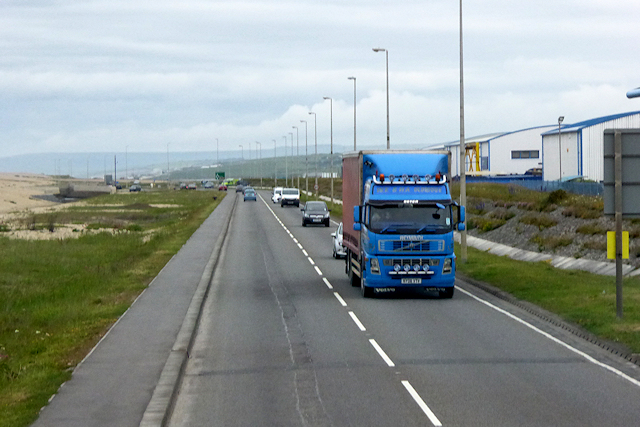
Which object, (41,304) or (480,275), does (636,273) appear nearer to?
(480,275)

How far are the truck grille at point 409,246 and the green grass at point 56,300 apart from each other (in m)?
6.60

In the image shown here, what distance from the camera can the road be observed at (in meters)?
10.3

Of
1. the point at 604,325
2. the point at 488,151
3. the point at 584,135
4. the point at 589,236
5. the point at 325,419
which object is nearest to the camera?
the point at 325,419

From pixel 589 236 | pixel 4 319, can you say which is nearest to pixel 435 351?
pixel 4 319

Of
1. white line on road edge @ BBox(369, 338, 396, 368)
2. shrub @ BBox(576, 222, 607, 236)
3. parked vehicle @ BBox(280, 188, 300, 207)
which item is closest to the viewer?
white line on road edge @ BBox(369, 338, 396, 368)

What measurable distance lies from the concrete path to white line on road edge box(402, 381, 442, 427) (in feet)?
11.5

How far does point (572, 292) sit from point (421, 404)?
1167cm

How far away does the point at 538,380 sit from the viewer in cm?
1220

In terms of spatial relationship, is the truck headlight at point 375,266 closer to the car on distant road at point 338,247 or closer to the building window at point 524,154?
the car on distant road at point 338,247

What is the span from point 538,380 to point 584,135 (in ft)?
231

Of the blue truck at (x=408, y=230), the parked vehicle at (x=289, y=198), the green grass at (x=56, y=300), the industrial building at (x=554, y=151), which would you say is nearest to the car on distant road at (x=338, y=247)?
the green grass at (x=56, y=300)

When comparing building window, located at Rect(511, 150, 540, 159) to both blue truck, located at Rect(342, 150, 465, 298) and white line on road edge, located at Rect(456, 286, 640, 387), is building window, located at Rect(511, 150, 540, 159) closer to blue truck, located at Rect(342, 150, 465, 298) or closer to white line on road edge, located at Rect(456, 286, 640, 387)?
white line on road edge, located at Rect(456, 286, 640, 387)

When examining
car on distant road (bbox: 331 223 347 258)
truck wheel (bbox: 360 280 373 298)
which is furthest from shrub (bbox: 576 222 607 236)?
truck wheel (bbox: 360 280 373 298)

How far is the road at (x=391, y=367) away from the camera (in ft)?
33.9
